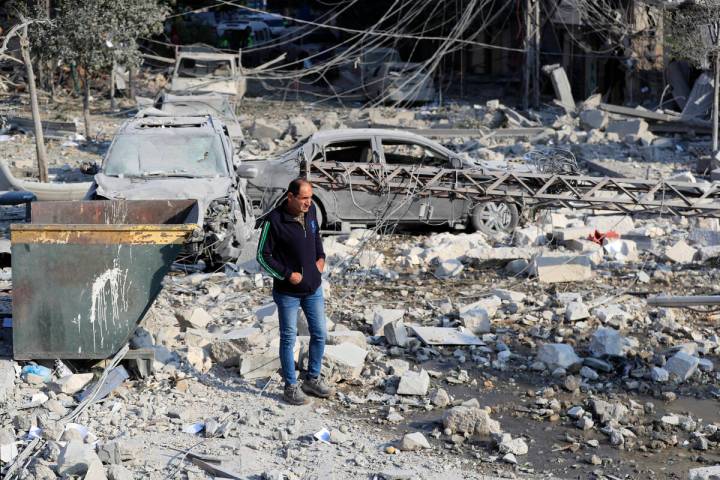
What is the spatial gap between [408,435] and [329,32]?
A: 32043 millimetres

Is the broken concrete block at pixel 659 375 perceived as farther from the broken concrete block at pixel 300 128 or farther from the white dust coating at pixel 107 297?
the broken concrete block at pixel 300 128

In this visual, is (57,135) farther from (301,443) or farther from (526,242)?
(301,443)

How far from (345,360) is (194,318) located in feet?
6.26

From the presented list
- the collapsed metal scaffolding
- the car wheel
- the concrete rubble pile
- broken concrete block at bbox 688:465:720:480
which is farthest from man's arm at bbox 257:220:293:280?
the car wheel

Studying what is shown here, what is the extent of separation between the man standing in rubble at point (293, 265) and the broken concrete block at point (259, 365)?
0.55 meters

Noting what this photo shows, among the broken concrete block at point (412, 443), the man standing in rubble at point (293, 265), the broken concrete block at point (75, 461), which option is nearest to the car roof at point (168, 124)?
the man standing in rubble at point (293, 265)

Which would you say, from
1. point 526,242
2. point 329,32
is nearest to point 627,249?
point 526,242

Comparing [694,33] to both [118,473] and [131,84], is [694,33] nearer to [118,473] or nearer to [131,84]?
[118,473]

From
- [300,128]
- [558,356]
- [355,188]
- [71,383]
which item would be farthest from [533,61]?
[71,383]

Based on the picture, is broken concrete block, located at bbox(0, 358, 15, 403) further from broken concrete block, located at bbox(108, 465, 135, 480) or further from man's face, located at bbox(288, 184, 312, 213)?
man's face, located at bbox(288, 184, 312, 213)

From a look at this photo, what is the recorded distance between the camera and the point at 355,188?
1262cm

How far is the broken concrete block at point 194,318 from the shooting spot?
9.09 meters

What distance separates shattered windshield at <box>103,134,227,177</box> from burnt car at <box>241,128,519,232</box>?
2.18 ft

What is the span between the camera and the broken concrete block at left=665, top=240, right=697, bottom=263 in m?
11.8
